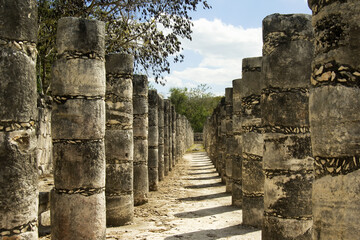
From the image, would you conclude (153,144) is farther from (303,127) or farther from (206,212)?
(303,127)

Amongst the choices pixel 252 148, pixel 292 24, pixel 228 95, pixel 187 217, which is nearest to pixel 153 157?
pixel 228 95

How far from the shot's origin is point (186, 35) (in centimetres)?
1462

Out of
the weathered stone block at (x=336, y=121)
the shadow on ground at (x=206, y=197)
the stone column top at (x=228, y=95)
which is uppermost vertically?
the stone column top at (x=228, y=95)

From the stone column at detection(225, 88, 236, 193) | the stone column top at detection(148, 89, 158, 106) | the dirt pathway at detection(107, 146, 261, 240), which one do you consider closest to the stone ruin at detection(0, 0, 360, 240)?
the stone column at detection(225, 88, 236, 193)

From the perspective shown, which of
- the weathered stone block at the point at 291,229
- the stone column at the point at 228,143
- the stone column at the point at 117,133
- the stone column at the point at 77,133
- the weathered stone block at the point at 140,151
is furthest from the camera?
the stone column at the point at 228,143

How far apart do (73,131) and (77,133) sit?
70 millimetres

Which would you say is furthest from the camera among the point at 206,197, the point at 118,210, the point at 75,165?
the point at 206,197

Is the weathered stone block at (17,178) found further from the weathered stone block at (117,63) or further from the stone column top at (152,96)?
the stone column top at (152,96)

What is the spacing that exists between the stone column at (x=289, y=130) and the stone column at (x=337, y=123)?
2.93m

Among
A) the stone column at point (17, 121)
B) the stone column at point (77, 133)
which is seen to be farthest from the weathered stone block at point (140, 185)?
the stone column at point (17, 121)

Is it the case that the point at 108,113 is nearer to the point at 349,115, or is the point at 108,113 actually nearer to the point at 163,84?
the point at 349,115

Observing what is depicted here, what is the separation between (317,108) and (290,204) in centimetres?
327

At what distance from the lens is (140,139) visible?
11.1 meters

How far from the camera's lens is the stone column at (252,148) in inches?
331
